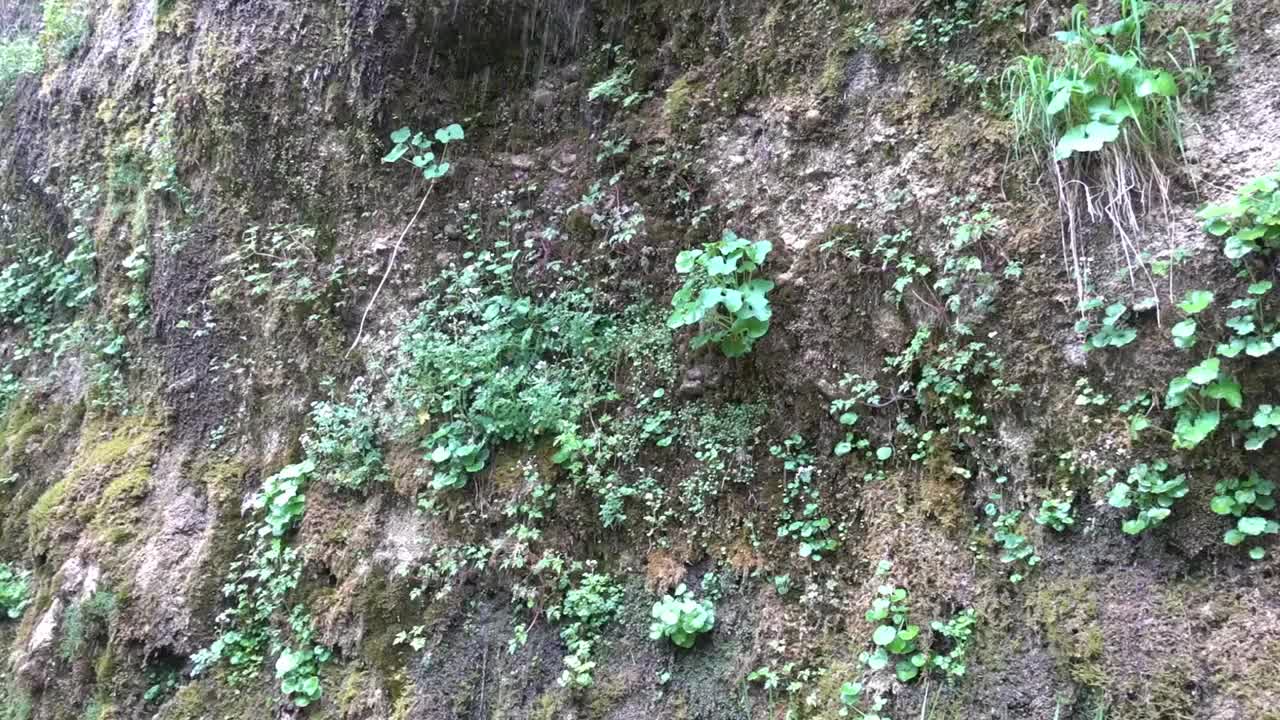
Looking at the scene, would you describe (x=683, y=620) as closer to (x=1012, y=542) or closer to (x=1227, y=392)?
(x=1012, y=542)

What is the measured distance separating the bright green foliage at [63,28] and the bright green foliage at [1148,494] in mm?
8425

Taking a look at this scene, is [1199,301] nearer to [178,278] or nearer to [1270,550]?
[1270,550]

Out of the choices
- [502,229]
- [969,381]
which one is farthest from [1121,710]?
[502,229]

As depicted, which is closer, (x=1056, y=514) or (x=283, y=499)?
(x=1056, y=514)

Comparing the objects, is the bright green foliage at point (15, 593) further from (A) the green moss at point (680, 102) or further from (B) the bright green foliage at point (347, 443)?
(A) the green moss at point (680, 102)

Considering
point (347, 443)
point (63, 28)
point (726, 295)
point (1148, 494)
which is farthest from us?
point (63, 28)

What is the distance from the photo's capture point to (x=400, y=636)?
3672 mm

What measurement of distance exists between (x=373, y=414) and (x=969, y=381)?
2.97m

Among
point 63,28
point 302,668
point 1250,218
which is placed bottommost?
point 302,668

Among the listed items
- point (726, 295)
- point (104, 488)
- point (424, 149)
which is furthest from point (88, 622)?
point (726, 295)

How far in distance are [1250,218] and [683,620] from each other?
2.30 m

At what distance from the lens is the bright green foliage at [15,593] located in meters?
5.08

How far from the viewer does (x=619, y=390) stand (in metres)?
3.76

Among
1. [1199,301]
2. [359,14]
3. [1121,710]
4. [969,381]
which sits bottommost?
[1121,710]
